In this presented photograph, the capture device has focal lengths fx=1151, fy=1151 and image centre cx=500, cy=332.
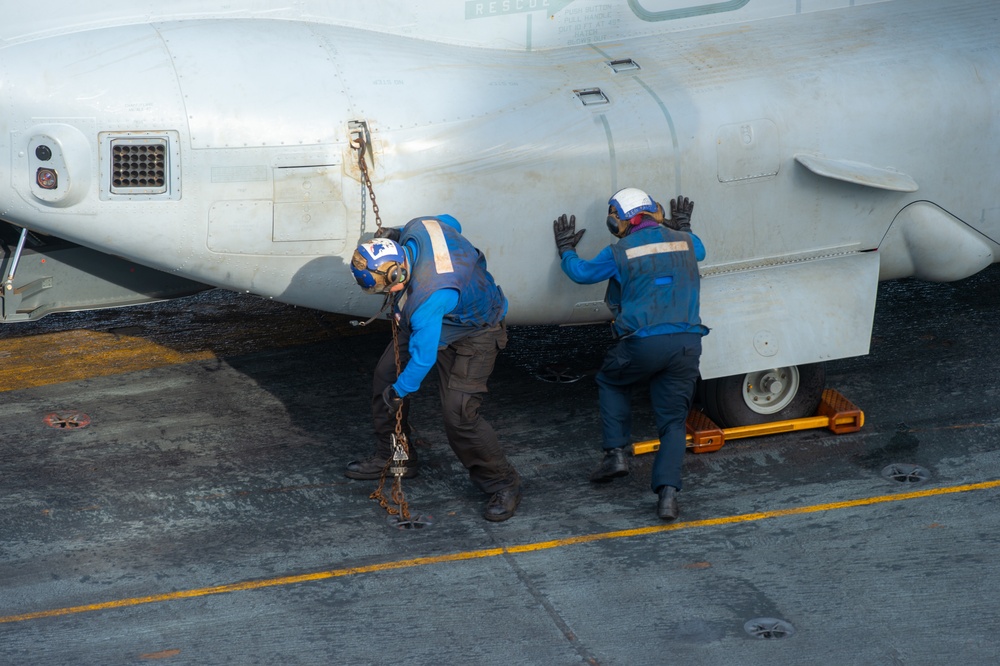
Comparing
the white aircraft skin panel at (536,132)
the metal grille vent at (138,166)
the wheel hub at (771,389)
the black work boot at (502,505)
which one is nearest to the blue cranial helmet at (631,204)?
the white aircraft skin panel at (536,132)

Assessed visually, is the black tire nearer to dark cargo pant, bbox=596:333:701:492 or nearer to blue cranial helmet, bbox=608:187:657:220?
dark cargo pant, bbox=596:333:701:492

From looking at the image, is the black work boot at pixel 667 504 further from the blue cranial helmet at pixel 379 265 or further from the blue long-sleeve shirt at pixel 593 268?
the blue cranial helmet at pixel 379 265

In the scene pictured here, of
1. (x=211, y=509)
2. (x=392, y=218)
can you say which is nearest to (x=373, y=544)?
(x=211, y=509)

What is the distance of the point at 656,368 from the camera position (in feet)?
19.2

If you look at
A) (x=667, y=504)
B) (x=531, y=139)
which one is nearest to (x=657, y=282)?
(x=531, y=139)

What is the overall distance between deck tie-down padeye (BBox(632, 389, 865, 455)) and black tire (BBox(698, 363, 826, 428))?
5cm

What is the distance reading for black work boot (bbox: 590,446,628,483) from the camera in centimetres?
616

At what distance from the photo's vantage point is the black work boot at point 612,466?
6156mm

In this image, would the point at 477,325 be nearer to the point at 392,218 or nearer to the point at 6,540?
the point at 392,218

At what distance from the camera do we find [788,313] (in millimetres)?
6473

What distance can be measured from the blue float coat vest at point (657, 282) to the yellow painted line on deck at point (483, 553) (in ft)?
3.26

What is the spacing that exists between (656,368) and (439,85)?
1.86 metres

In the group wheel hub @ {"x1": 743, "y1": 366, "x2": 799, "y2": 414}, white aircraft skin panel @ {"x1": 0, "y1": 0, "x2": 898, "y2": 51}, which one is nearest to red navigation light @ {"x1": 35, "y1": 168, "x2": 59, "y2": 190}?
white aircraft skin panel @ {"x1": 0, "y1": 0, "x2": 898, "y2": 51}

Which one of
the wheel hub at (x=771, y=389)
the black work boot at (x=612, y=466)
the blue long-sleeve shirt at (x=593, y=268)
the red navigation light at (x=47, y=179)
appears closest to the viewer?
the red navigation light at (x=47, y=179)
